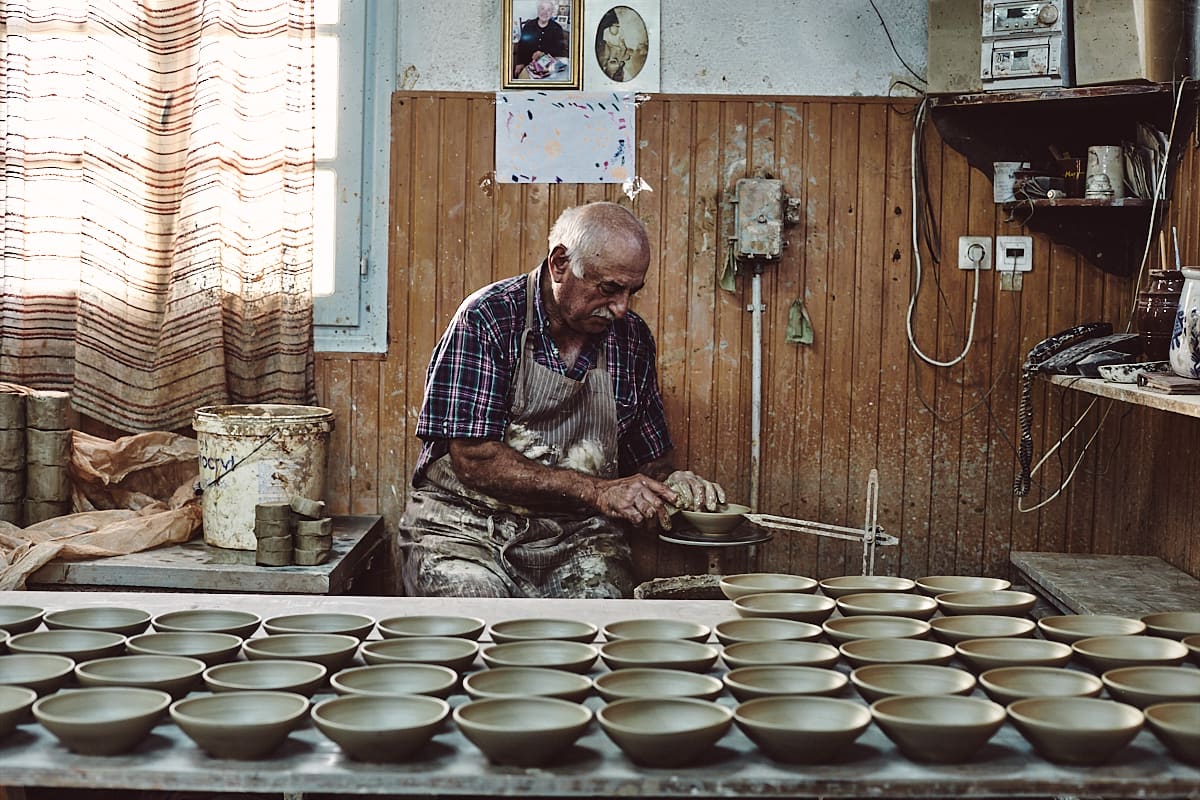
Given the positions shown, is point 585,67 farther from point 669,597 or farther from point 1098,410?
point 1098,410

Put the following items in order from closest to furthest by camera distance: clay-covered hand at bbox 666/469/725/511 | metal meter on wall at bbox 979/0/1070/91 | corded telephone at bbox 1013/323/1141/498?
corded telephone at bbox 1013/323/1141/498
clay-covered hand at bbox 666/469/725/511
metal meter on wall at bbox 979/0/1070/91

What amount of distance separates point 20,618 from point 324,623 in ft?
1.82

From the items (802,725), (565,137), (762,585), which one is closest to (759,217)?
(565,137)

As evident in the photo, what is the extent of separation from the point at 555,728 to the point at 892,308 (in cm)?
281

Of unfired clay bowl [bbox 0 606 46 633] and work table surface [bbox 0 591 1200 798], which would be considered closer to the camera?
work table surface [bbox 0 591 1200 798]

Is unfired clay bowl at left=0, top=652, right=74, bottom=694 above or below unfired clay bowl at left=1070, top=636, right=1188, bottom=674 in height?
below

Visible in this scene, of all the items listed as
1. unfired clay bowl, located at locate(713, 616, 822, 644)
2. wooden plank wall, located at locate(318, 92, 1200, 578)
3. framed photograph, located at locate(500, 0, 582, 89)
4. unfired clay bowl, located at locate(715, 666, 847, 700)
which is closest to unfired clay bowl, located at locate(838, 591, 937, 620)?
unfired clay bowl, located at locate(713, 616, 822, 644)

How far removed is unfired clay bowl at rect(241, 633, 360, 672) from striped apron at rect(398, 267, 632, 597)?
4.56ft

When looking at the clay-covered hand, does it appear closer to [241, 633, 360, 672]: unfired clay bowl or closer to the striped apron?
the striped apron

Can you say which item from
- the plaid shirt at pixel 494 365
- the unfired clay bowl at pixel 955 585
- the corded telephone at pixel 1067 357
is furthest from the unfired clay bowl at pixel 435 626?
the corded telephone at pixel 1067 357

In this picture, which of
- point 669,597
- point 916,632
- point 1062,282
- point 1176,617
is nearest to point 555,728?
point 916,632

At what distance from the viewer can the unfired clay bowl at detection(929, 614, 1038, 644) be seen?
222 cm

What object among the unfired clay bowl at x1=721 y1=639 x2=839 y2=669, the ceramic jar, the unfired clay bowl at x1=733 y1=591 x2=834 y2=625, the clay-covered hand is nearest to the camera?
the unfired clay bowl at x1=721 y1=639 x2=839 y2=669

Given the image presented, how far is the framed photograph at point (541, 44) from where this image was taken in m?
4.01
